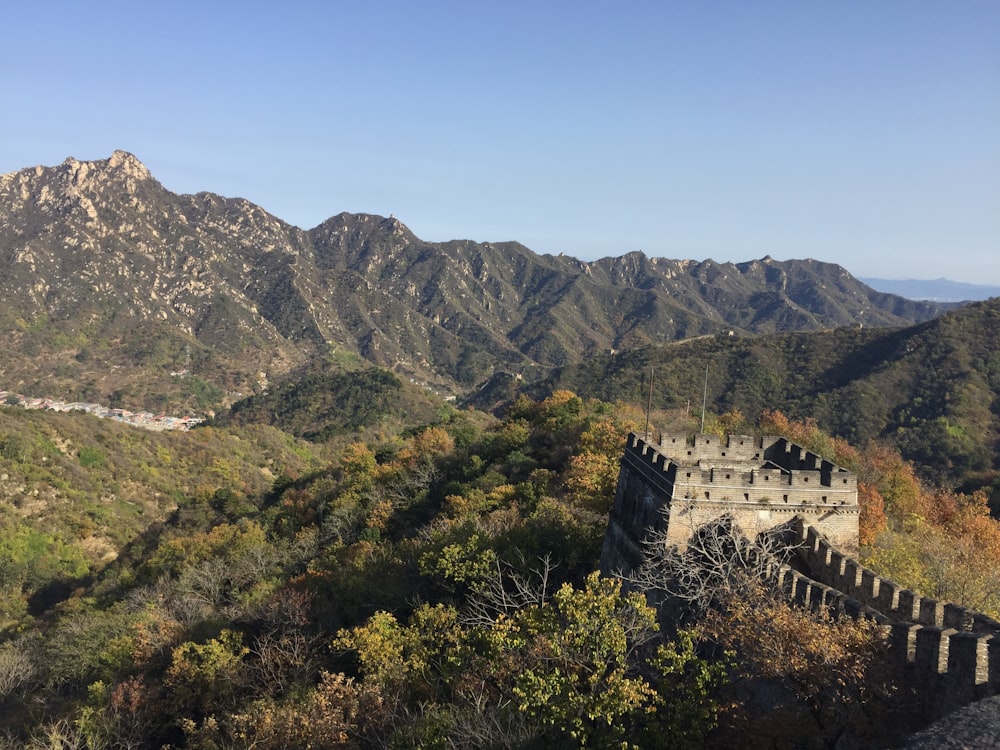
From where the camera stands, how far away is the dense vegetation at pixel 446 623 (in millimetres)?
14000

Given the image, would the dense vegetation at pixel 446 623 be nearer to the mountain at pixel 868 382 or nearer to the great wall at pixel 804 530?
the great wall at pixel 804 530

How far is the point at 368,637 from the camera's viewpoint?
888 inches

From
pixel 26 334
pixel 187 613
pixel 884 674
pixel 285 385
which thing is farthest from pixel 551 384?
pixel 26 334

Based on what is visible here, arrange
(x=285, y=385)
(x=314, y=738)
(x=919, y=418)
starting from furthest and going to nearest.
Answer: (x=285, y=385) → (x=919, y=418) → (x=314, y=738)

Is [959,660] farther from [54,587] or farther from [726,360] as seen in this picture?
[726,360]

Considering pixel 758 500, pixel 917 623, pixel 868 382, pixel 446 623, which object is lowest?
pixel 446 623

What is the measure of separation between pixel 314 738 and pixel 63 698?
21927mm

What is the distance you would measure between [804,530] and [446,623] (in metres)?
12.4

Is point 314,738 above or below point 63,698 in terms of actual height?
above

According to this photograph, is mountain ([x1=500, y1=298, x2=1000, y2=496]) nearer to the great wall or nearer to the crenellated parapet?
the great wall

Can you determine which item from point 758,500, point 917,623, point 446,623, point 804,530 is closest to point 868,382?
point 804,530

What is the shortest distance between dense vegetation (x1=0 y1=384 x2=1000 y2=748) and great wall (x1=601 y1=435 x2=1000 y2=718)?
86 cm

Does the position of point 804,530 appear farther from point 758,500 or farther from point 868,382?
point 868,382

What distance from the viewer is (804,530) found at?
61.1 ft
